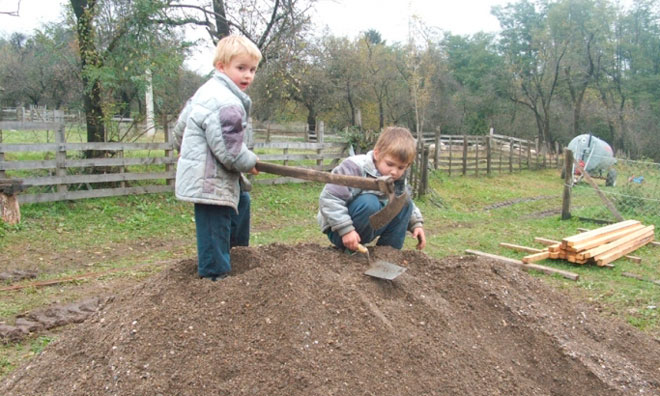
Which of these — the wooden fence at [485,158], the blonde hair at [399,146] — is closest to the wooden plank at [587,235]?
the blonde hair at [399,146]

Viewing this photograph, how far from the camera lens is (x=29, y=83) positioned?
1161 inches

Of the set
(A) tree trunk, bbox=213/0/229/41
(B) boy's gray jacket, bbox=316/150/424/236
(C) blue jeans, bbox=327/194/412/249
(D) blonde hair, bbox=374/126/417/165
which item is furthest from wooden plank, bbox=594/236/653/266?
(A) tree trunk, bbox=213/0/229/41

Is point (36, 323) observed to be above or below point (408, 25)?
below

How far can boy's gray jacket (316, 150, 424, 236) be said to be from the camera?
Result: 319 centimetres

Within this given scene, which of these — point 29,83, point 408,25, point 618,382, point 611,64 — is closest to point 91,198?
point 618,382

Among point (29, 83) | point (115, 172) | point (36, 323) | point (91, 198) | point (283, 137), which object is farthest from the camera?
point (29, 83)

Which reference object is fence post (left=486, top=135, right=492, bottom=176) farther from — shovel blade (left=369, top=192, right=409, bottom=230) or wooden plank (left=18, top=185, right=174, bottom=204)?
shovel blade (left=369, top=192, right=409, bottom=230)

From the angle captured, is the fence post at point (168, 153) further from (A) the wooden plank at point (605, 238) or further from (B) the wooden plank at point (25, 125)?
(A) the wooden plank at point (605, 238)

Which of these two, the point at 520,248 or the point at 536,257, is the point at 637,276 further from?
the point at 520,248

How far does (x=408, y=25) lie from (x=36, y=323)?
19.9 meters

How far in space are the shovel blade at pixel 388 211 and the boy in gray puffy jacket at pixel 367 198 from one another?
15 cm

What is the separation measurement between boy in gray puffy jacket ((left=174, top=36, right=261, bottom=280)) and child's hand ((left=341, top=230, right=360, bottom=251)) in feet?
2.28

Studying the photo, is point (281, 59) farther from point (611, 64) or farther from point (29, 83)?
point (611, 64)

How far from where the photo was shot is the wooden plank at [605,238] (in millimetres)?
5946
